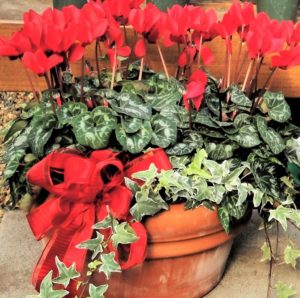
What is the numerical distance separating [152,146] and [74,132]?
211 mm

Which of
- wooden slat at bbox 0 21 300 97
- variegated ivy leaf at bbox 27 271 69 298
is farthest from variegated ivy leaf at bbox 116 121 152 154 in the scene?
wooden slat at bbox 0 21 300 97

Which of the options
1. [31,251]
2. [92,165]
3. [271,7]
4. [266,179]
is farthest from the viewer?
[271,7]

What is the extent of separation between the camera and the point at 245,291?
1.86 m

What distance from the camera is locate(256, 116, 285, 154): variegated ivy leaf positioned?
1699 millimetres

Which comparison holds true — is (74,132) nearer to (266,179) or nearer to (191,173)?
(191,173)

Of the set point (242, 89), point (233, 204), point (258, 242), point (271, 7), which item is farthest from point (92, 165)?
point (271, 7)

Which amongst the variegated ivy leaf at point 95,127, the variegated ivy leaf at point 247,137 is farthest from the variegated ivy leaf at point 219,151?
the variegated ivy leaf at point 95,127

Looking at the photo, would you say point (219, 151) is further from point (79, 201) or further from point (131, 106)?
point (79, 201)

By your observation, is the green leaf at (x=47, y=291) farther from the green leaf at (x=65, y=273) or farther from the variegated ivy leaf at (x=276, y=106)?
the variegated ivy leaf at (x=276, y=106)

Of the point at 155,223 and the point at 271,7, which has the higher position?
the point at 271,7

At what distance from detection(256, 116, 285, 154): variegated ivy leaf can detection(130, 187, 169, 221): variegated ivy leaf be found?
0.31 meters

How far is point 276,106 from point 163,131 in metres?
0.30

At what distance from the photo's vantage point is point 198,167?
1.64 m

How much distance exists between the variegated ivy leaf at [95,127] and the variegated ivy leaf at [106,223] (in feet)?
0.59
